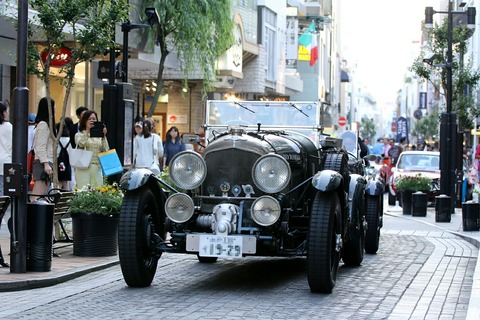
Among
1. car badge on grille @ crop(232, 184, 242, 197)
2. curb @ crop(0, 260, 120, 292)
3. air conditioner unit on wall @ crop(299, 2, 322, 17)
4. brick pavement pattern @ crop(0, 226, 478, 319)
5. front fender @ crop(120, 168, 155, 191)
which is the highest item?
air conditioner unit on wall @ crop(299, 2, 322, 17)

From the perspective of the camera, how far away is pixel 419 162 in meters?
29.1

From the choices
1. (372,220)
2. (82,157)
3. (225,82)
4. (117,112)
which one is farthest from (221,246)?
(225,82)

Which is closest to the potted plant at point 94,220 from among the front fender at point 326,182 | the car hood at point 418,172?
the front fender at point 326,182

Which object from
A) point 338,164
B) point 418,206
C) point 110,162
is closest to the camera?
point 338,164

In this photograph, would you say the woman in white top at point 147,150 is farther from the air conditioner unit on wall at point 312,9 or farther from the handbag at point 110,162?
the air conditioner unit on wall at point 312,9

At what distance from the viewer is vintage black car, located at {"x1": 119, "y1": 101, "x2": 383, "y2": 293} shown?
9.24 metres

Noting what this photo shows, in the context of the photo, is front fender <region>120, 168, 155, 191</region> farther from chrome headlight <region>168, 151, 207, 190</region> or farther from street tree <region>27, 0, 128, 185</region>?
street tree <region>27, 0, 128, 185</region>

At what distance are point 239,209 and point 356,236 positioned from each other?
99.0 inches

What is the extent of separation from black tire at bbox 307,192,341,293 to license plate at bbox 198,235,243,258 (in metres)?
0.63

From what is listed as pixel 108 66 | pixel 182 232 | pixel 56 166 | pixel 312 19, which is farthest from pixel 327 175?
pixel 312 19

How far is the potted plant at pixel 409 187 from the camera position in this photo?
941 inches

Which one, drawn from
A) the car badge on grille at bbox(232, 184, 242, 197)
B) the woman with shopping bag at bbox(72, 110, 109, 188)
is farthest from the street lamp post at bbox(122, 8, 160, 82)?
the car badge on grille at bbox(232, 184, 242, 197)

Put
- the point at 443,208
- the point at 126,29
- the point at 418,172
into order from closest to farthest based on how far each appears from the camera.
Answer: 1. the point at 126,29
2. the point at 443,208
3. the point at 418,172

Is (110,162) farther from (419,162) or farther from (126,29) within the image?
(419,162)
